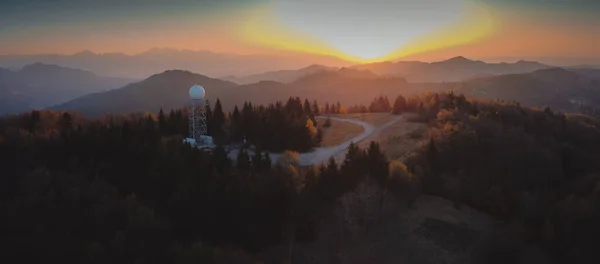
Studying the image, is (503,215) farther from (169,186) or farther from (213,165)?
(169,186)

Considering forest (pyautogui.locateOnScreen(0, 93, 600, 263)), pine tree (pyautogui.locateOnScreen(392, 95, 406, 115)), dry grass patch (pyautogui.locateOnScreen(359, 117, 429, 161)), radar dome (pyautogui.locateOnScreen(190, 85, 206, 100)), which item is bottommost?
forest (pyautogui.locateOnScreen(0, 93, 600, 263))

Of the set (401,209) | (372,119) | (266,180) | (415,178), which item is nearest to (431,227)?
(401,209)

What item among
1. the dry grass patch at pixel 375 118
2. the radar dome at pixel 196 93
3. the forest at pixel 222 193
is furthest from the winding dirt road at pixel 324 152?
the radar dome at pixel 196 93

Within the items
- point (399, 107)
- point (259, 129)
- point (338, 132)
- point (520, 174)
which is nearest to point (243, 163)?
point (259, 129)

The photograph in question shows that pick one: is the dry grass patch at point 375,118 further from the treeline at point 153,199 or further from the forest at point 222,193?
the treeline at point 153,199

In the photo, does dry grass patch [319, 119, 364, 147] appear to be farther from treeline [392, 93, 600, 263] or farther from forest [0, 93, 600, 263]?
forest [0, 93, 600, 263]

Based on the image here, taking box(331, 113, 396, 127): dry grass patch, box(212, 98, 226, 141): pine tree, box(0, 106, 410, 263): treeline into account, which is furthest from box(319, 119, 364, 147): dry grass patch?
box(0, 106, 410, 263): treeline
